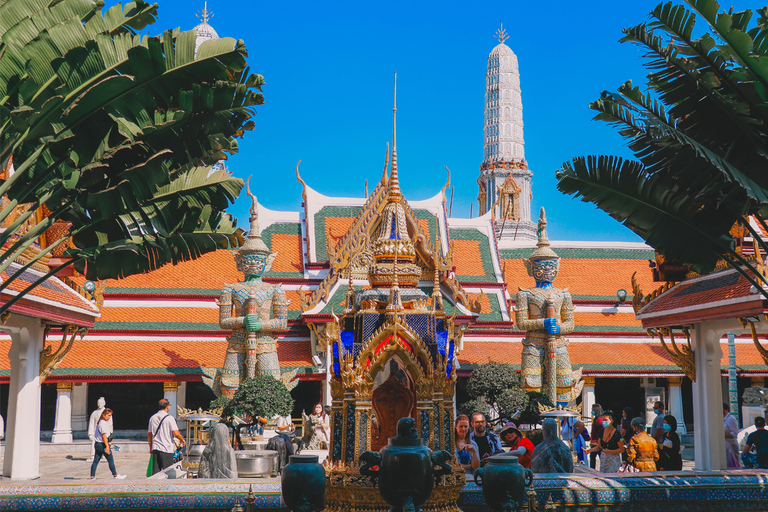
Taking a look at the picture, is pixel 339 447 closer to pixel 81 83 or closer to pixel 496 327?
pixel 81 83

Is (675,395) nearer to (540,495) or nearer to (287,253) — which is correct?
(287,253)

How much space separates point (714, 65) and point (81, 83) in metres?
6.06

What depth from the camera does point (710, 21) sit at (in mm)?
7543

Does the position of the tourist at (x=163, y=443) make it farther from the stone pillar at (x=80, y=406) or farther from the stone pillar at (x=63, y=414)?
the stone pillar at (x=80, y=406)

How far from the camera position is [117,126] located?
807 centimetres

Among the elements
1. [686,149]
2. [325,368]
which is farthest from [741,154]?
[325,368]

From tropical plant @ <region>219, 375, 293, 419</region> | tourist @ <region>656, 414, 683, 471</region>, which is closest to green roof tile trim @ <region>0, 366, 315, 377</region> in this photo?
tropical plant @ <region>219, 375, 293, 419</region>

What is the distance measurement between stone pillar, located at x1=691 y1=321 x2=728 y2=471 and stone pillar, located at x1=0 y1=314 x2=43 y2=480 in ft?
36.1

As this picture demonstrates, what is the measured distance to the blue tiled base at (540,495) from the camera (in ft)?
27.5

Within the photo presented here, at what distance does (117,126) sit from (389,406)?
399 cm

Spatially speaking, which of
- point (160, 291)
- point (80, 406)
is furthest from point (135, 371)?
point (160, 291)

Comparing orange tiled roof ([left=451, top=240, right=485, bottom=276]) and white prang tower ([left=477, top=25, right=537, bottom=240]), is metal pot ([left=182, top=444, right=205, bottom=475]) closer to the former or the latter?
orange tiled roof ([left=451, top=240, right=485, bottom=276])

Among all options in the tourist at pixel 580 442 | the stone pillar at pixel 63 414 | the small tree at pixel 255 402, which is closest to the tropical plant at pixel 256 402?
the small tree at pixel 255 402

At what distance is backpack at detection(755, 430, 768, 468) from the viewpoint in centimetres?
1120
